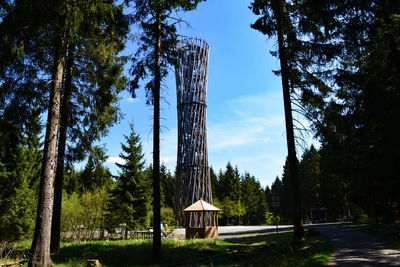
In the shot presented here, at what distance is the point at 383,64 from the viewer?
28.8 feet

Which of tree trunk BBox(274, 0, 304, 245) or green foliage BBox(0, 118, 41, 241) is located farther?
green foliage BBox(0, 118, 41, 241)

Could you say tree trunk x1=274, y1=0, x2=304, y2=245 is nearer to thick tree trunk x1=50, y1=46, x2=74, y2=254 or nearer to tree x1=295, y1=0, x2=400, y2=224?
tree x1=295, y1=0, x2=400, y2=224

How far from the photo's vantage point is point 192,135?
1958cm

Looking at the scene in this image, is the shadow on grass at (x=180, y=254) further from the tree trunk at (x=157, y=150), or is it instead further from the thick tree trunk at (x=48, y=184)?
the thick tree trunk at (x=48, y=184)

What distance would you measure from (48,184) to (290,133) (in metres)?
7.32

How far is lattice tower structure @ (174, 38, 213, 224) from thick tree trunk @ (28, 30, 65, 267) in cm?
1278

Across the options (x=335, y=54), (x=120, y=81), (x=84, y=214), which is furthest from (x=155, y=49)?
(x=84, y=214)

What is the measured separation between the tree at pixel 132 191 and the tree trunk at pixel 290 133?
11.8 meters

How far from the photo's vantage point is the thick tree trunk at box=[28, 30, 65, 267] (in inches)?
247

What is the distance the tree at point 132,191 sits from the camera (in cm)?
1797

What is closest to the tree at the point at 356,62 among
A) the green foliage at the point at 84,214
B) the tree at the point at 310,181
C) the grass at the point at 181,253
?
the grass at the point at 181,253

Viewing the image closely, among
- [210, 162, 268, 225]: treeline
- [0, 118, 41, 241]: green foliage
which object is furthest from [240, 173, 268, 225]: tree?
[0, 118, 41, 241]: green foliage

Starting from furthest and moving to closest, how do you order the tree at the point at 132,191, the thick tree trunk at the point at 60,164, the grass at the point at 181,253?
the tree at the point at 132,191, the thick tree trunk at the point at 60,164, the grass at the point at 181,253

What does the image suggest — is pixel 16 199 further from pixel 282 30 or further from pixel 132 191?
pixel 282 30
